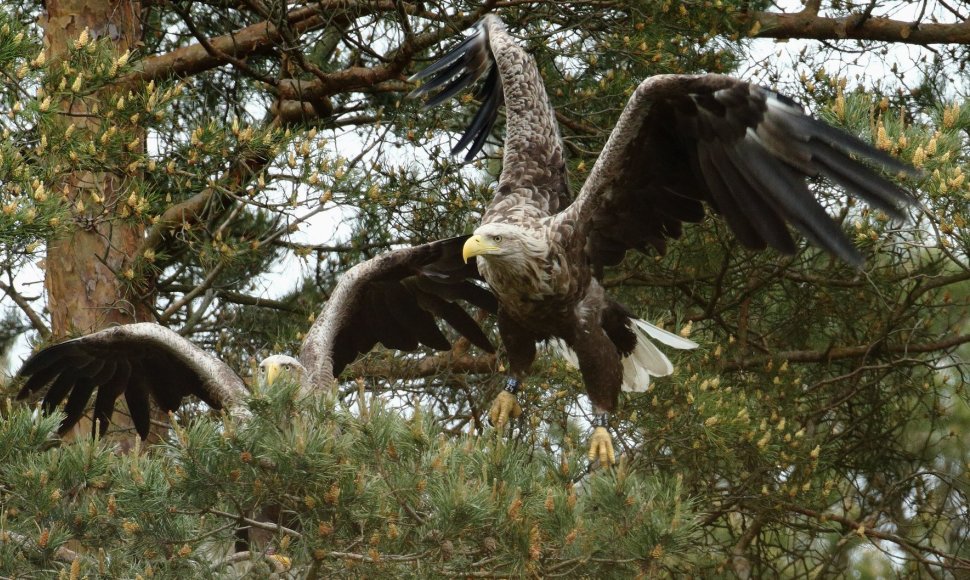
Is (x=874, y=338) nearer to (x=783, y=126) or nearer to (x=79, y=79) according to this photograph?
(x=783, y=126)

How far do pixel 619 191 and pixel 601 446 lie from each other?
1031mm

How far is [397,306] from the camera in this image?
18.5 ft

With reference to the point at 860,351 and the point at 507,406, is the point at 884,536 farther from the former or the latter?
the point at 507,406

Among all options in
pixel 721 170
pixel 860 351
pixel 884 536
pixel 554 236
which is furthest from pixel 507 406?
pixel 860 351

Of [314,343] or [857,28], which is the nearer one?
[314,343]

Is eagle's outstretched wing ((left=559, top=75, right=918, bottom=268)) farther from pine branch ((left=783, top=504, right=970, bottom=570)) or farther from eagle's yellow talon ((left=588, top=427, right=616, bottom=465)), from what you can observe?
pine branch ((left=783, top=504, right=970, bottom=570))

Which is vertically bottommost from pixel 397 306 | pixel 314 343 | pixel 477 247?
pixel 314 343

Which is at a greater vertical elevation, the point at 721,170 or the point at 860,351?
the point at 860,351

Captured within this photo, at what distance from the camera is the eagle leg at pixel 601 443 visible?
4.54m

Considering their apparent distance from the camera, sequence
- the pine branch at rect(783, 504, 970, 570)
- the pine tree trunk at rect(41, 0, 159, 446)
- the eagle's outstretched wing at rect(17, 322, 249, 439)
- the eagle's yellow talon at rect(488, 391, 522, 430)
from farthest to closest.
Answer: the pine tree trunk at rect(41, 0, 159, 446) → the eagle's outstretched wing at rect(17, 322, 249, 439) → the eagle's yellow talon at rect(488, 391, 522, 430) → the pine branch at rect(783, 504, 970, 570)

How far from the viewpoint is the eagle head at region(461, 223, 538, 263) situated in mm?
4352

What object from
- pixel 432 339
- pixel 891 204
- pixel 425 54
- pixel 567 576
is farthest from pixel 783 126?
pixel 425 54

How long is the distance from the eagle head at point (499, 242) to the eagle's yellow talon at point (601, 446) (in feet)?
2.74

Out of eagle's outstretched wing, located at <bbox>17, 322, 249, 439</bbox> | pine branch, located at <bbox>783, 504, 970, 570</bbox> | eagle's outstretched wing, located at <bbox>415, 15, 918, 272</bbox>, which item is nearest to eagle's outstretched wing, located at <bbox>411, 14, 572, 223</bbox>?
eagle's outstretched wing, located at <bbox>415, 15, 918, 272</bbox>
